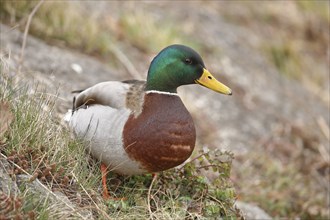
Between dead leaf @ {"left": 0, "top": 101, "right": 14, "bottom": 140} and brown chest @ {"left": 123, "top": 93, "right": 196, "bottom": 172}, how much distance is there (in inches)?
25.6

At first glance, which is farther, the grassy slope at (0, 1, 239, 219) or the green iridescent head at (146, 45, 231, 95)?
the green iridescent head at (146, 45, 231, 95)

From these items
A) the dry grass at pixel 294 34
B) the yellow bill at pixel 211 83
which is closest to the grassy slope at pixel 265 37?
the dry grass at pixel 294 34

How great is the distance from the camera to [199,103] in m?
8.16

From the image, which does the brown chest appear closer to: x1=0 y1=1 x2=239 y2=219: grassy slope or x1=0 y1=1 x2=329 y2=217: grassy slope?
x1=0 y1=1 x2=239 y2=219: grassy slope

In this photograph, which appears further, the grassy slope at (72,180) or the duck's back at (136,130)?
the duck's back at (136,130)

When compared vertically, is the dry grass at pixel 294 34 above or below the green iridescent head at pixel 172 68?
below

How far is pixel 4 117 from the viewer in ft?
12.1

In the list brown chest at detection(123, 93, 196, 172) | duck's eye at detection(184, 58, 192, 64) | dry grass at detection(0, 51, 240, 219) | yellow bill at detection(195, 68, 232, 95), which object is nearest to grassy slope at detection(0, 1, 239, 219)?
dry grass at detection(0, 51, 240, 219)

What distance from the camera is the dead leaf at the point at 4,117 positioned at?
12.0 feet

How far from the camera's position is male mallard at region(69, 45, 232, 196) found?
4.00m

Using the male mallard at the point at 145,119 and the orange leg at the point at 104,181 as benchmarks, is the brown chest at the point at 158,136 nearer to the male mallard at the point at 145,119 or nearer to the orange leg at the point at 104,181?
the male mallard at the point at 145,119

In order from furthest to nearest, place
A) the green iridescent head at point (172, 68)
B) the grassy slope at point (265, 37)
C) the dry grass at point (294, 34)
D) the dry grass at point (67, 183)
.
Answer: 1. the dry grass at point (294, 34)
2. the grassy slope at point (265, 37)
3. the green iridescent head at point (172, 68)
4. the dry grass at point (67, 183)

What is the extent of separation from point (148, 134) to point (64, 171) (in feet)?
1.67

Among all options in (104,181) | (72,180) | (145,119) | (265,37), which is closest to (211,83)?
(145,119)
